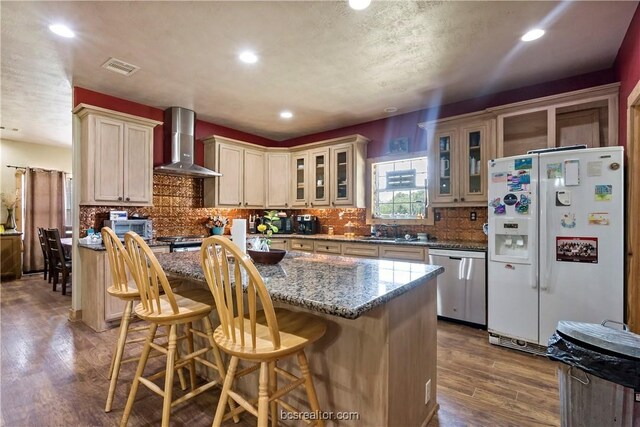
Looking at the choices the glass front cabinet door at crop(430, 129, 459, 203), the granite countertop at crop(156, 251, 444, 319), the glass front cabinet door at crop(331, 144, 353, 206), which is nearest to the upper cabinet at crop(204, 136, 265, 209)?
the glass front cabinet door at crop(331, 144, 353, 206)

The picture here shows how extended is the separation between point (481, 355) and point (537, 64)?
9.10 ft

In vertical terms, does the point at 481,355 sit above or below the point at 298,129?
below

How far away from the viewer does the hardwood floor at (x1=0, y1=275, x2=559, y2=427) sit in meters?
1.89

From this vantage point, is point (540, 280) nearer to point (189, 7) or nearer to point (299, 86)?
point (299, 86)

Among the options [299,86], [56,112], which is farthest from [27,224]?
A: [299,86]

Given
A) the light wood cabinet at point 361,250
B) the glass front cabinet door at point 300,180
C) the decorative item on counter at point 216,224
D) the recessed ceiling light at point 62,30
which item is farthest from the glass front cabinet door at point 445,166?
the recessed ceiling light at point 62,30

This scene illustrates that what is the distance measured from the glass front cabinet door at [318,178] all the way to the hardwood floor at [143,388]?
262cm

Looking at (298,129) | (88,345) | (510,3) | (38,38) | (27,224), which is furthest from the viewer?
(27,224)

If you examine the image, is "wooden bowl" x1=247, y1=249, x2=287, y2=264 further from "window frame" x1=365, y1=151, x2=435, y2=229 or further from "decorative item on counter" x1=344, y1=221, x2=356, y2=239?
"decorative item on counter" x1=344, y1=221, x2=356, y2=239

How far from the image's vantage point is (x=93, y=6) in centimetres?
217

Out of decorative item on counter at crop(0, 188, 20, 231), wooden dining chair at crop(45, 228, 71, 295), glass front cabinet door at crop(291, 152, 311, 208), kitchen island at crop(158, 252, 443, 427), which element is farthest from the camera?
decorative item on counter at crop(0, 188, 20, 231)

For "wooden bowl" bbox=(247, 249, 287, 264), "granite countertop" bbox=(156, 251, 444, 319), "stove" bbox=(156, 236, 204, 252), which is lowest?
"stove" bbox=(156, 236, 204, 252)

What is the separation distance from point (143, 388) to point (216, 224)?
295 cm

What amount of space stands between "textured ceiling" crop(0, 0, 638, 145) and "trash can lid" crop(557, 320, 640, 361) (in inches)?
83.5
